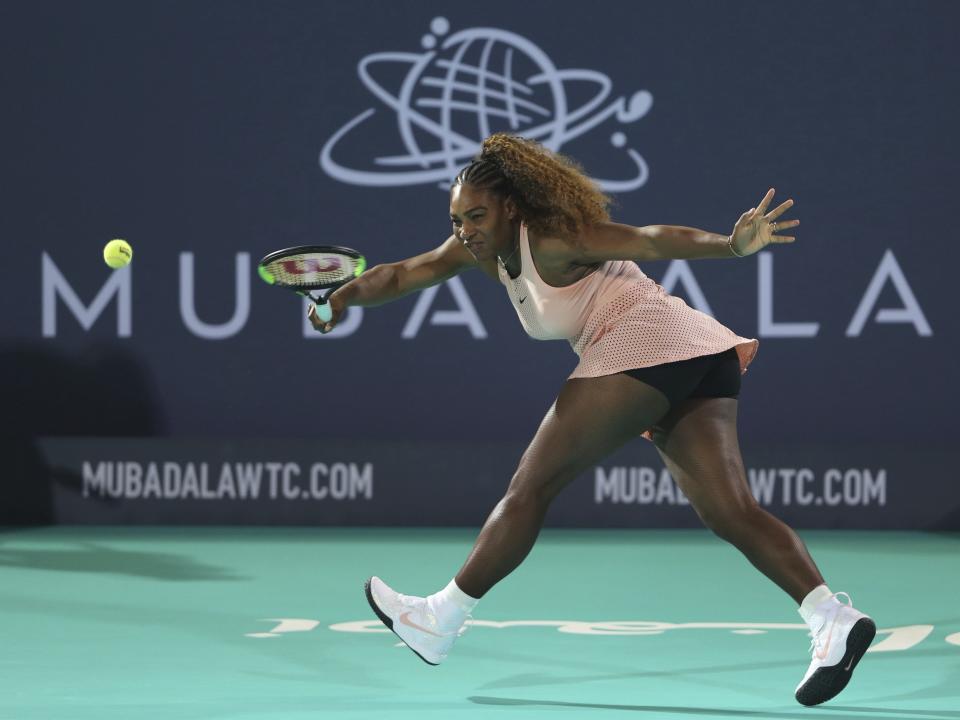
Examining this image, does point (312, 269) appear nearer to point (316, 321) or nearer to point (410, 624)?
point (316, 321)

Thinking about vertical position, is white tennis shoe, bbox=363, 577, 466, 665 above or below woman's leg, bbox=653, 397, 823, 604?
below

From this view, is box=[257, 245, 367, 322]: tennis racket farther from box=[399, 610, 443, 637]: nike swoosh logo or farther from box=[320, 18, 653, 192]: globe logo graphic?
box=[320, 18, 653, 192]: globe logo graphic

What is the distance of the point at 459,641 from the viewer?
15.7 feet

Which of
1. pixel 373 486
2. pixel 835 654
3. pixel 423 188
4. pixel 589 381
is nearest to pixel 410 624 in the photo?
pixel 589 381

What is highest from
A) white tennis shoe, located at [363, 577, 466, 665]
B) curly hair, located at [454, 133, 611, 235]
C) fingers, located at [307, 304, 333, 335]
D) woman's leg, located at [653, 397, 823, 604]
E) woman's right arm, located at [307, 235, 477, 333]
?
curly hair, located at [454, 133, 611, 235]

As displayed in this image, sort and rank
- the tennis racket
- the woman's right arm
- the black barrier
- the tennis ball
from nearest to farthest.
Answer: the tennis racket
the woman's right arm
the tennis ball
the black barrier

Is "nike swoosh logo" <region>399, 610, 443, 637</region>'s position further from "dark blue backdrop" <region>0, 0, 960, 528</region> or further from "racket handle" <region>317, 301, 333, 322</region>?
"dark blue backdrop" <region>0, 0, 960, 528</region>

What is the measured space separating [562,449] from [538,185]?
2.12 feet

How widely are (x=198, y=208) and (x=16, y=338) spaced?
1177 mm

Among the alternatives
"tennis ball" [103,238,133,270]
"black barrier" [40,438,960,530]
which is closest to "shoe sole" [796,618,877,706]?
"tennis ball" [103,238,133,270]

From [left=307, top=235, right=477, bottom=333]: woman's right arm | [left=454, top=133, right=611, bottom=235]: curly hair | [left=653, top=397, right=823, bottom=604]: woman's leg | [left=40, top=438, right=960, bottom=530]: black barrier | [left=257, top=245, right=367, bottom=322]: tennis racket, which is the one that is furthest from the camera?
[left=40, top=438, right=960, bottom=530]: black barrier

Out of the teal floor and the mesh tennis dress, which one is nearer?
the teal floor

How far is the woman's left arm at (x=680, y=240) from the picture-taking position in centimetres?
366

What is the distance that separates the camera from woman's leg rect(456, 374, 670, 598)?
394cm
